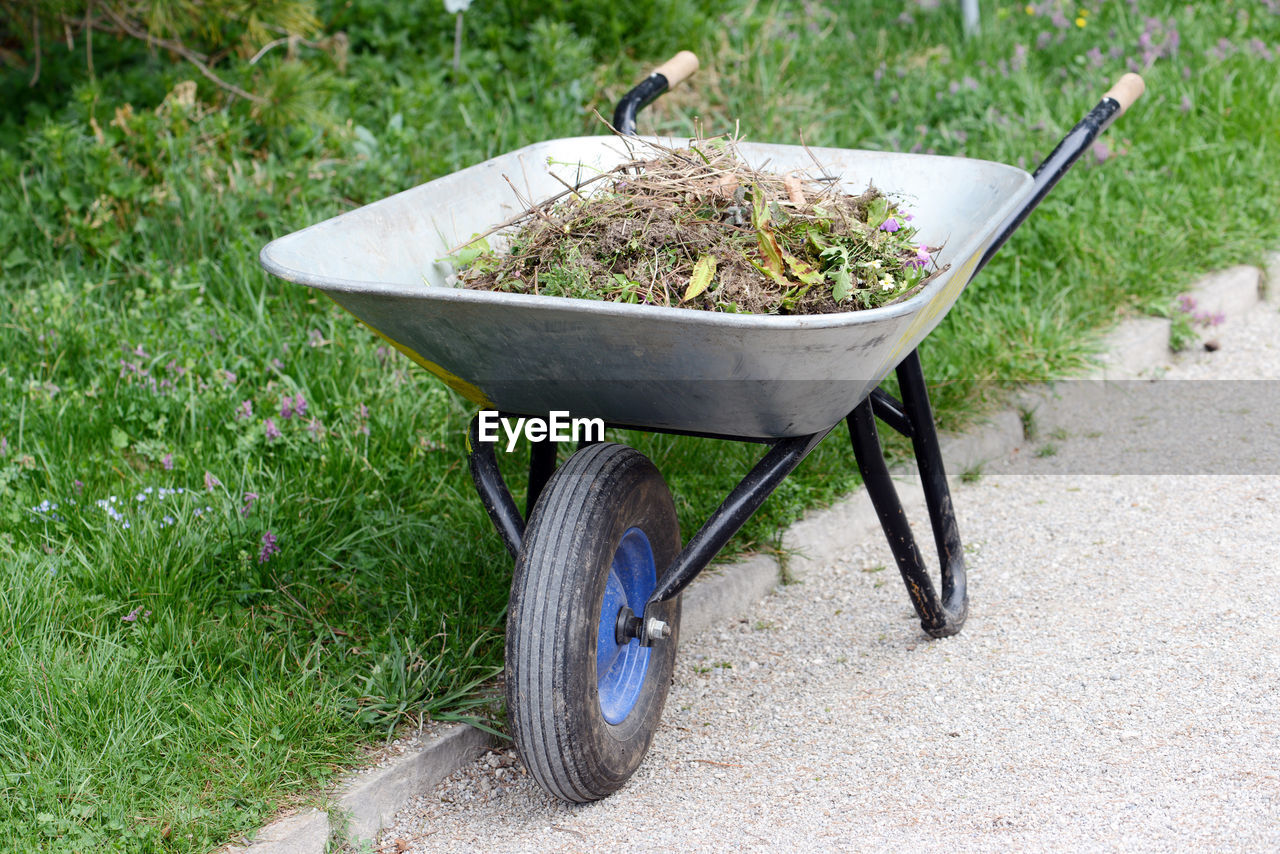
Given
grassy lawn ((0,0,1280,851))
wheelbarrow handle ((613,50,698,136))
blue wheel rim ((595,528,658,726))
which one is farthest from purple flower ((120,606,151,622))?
wheelbarrow handle ((613,50,698,136))

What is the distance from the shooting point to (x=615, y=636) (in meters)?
2.09

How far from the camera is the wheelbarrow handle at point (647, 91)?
2.56 m

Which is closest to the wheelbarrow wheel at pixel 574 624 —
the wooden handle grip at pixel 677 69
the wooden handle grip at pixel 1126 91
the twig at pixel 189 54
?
the wooden handle grip at pixel 677 69

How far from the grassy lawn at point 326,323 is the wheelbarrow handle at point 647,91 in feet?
0.43

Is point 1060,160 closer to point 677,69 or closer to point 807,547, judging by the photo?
point 677,69

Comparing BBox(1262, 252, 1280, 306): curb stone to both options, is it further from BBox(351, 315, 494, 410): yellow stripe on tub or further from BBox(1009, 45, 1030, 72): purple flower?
BBox(351, 315, 494, 410): yellow stripe on tub

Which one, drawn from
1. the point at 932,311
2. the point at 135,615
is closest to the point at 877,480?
the point at 932,311

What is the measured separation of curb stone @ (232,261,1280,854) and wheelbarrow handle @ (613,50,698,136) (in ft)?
3.57

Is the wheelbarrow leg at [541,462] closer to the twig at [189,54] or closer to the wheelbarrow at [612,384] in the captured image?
the wheelbarrow at [612,384]

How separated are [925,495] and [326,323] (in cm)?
192

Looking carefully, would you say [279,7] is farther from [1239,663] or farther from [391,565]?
[1239,663]

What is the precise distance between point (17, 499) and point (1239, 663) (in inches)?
107

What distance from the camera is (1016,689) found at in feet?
8.06

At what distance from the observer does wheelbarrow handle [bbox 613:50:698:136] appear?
2.56 meters
